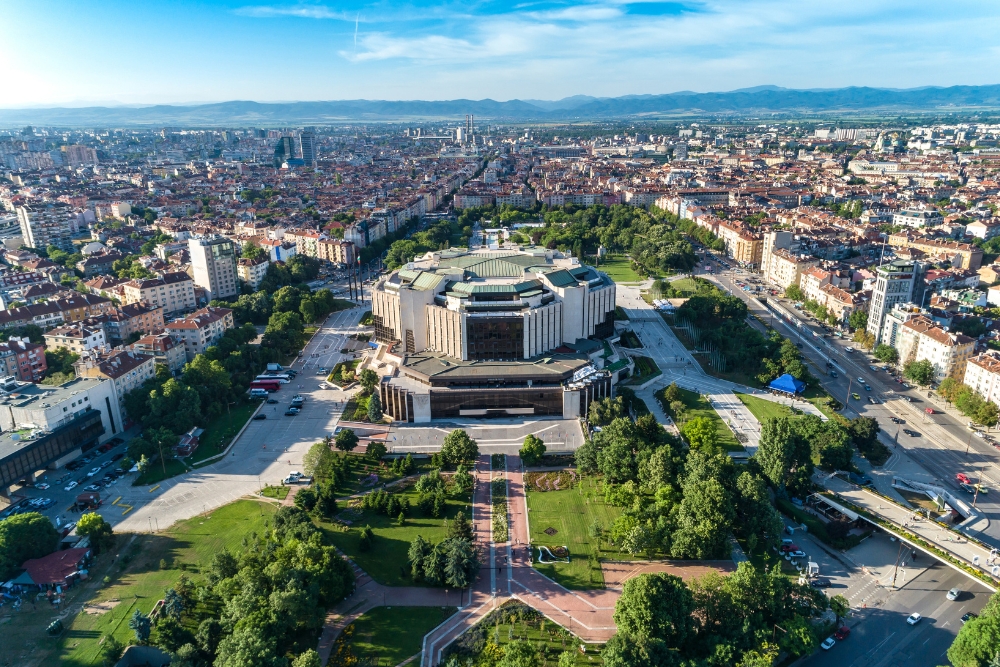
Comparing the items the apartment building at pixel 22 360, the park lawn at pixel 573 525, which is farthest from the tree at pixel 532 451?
the apartment building at pixel 22 360

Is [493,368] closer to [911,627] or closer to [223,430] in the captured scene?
[223,430]

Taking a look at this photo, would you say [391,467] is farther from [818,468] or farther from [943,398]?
[943,398]

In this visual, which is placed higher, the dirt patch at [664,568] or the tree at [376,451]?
the tree at [376,451]

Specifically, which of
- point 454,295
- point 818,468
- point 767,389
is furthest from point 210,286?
point 818,468

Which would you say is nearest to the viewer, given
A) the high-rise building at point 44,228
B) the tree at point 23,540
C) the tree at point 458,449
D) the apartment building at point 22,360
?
the tree at point 23,540

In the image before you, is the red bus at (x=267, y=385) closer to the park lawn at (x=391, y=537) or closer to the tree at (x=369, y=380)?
the tree at (x=369, y=380)

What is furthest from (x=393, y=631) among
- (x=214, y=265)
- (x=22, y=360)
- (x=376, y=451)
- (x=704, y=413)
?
(x=214, y=265)

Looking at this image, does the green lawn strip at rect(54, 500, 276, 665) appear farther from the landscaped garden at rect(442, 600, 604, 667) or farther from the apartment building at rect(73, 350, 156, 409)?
the apartment building at rect(73, 350, 156, 409)

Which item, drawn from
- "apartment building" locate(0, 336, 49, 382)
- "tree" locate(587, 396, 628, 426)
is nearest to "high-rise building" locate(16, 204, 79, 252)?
"apartment building" locate(0, 336, 49, 382)
